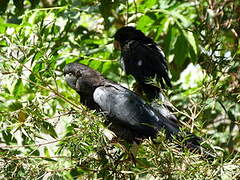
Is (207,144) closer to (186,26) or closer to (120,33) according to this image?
(186,26)

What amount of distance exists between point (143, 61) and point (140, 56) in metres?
0.08

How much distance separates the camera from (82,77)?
2514mm

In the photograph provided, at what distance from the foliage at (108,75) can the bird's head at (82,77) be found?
9 cm

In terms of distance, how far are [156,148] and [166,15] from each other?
1.52 meters

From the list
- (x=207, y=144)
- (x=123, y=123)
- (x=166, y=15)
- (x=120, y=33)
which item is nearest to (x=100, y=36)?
(x=120, y=33)

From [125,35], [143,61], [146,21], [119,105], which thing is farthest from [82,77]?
[125,35]

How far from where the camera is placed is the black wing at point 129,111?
2.28 m

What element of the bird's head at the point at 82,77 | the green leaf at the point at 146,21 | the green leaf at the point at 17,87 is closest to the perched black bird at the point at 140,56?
the green leaf at the point at 146,21

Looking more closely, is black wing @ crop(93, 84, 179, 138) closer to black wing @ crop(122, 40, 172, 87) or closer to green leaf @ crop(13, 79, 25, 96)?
green leaf @ crop(13, 79, 25, 96)

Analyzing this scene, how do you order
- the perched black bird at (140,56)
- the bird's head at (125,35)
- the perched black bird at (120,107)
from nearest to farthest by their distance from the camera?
the perched black bird at (120,107), the perched black bird at (140,56), the bird's head at (125,35)

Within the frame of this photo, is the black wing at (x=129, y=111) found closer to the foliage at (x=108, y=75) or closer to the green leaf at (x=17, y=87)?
the foliage at (x=108, y=75)

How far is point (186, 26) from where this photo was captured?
2.83m

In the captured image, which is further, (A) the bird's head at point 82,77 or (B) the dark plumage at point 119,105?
(A) the bird's head at point 82,77

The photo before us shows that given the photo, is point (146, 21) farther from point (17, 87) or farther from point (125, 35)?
point (17, 87)
